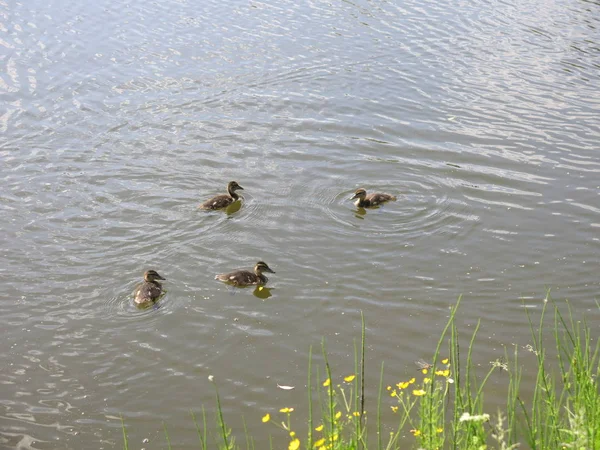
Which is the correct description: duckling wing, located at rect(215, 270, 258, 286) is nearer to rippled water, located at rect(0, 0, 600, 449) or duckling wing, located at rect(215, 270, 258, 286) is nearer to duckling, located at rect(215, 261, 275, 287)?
duckling, located at rect(215, 261, 275, 287)

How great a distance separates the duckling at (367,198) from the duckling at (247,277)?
1860mm

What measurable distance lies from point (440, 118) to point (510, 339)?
17.9 feet

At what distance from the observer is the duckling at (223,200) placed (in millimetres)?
9500

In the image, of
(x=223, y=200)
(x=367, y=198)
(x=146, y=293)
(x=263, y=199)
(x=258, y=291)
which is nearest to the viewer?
(x=146, y=293)

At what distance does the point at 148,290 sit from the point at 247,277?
981 mm

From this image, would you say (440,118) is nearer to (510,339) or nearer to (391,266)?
(391,266)

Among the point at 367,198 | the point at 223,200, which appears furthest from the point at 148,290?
the point at 367,198

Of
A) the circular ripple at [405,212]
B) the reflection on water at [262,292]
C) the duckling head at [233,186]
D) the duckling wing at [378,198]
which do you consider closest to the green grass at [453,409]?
the reflection on water at [262,292]

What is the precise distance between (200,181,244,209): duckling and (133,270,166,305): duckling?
5.56 feet

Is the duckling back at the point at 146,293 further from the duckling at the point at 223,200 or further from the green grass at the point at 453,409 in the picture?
the duckling at the point at 223,200

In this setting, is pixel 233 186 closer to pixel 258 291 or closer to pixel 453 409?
pixel 258 291

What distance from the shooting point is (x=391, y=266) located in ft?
28.1

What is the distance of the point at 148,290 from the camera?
25.4 ft

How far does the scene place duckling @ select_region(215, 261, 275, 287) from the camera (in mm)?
8047
